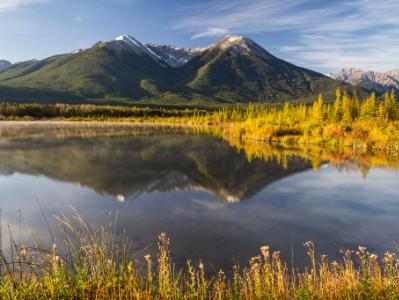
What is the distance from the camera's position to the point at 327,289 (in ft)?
26.6

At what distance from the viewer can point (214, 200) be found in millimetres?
20703

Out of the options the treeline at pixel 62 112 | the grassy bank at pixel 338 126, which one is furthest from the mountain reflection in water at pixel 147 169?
the treeline at pixel 62 112

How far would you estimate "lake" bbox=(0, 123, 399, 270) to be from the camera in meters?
13.8

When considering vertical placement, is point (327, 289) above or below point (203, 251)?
above

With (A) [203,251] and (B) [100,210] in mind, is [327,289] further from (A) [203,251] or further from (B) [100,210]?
(B) [100,210]

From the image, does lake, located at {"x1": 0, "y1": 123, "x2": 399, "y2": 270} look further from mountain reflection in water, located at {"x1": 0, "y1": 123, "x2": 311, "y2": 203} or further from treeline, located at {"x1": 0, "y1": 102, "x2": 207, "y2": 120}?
treeline, located at {"x1": 0, "y1": 102, "x2": 207, "y2": 120}

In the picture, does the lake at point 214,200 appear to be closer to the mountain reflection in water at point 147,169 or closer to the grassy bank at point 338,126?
the mountain reflection in water at point 147,169

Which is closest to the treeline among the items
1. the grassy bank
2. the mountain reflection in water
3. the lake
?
the grassy bank

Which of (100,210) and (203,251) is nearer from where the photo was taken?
(203,251)

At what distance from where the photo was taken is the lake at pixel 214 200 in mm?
13766

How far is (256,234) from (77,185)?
534 inches

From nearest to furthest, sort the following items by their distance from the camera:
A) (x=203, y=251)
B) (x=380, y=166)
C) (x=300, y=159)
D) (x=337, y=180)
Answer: (x=203, y=251) → (x=337, y=180) → (x=380, y=166) → (x=300, y=159)

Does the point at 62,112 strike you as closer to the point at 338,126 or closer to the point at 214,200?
the point at 338,126

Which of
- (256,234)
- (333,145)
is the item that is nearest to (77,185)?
(256,234)
